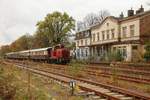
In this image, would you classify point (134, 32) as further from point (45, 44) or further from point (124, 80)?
point (45, 44)

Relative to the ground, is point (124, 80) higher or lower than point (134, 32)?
lower

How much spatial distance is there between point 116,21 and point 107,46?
4.35 metres

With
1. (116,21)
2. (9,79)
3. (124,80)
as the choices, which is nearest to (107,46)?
(116,21)

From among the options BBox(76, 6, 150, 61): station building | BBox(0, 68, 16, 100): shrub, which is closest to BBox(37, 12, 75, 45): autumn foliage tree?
BBox(76, 6, 150, 61): station building

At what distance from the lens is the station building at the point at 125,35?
166 ft

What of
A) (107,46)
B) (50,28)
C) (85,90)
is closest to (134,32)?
(107,46)

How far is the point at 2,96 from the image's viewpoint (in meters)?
11.0

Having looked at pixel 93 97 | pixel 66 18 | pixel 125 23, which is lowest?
pixel 93 97

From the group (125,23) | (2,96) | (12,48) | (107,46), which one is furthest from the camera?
(12,48)

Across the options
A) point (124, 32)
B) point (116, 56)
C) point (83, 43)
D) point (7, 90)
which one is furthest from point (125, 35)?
point (7, 90)

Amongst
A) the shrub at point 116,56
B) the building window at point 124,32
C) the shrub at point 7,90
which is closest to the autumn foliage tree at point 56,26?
the building window at point 124,32

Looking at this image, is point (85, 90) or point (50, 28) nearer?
point (85, 90)

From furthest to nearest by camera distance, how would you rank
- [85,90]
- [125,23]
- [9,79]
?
[125,23] → [85,90] → [9,79]

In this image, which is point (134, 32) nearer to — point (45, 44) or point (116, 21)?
point (116, 21)
